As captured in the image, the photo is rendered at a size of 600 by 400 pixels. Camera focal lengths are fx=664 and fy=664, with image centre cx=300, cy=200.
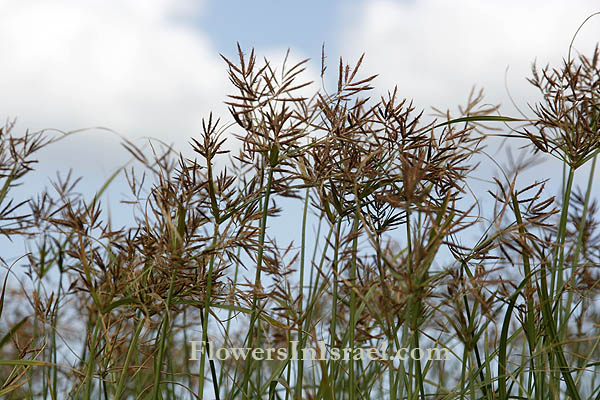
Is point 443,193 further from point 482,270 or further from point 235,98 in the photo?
point 235,98

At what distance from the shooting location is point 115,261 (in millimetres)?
1580

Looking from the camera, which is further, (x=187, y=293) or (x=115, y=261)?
(x=187, y=293)

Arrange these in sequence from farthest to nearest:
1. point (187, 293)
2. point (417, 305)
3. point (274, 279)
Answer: point (274, 279) < point (187, 293) < point (417, 305)

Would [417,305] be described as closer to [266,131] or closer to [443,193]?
[443,193]

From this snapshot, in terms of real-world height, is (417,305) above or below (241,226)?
below

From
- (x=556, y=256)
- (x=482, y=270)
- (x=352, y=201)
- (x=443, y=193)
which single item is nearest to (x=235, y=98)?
(x=352, y=201)

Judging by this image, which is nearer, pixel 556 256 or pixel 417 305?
pixel 417 305

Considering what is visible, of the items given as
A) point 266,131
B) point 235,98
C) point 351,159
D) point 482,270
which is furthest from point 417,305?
point 235,98

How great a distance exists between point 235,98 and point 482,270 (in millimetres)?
745

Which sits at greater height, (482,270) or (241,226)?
(241,226)

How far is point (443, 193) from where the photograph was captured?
1762 millimetres

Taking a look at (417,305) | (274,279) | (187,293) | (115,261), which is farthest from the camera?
(274,279)

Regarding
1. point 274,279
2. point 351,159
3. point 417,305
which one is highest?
point 351,159

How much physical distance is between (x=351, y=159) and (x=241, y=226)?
1.07ft
